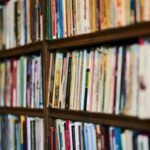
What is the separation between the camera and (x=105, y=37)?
1.31 m

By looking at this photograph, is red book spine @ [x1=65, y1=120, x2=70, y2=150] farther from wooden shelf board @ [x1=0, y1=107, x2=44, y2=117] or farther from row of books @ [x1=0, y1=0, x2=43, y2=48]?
row of books @ [x1=0, y1=0, x2=43, y2=48]

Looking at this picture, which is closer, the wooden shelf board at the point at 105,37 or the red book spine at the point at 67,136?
the wooden shelf board at the point at 105,37

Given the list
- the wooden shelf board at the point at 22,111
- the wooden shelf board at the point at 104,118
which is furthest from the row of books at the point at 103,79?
the wooden shelf board at the point at 22,111

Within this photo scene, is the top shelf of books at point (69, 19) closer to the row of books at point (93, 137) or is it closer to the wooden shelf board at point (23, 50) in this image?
the wooden shelf board at point (23, 50)

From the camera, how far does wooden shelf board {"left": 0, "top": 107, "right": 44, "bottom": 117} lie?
171cm

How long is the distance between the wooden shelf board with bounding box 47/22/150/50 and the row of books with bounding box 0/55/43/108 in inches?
8.0

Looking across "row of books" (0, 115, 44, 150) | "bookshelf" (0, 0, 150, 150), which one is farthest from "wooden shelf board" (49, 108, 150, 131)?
"row of books" (0, 115, 44, 150)

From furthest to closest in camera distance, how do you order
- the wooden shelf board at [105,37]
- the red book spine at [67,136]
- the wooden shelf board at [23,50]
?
the wooden shelf board at [23,50]
the red book spine at [67,136]
the wooden shelf board at [105,37]

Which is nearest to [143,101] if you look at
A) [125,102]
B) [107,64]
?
[125,102]

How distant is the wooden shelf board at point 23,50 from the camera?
5.54 ft

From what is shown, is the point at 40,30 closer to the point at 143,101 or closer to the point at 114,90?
the point at 114,90

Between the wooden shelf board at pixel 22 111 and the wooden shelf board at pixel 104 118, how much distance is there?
10 cm

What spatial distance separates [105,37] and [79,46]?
211 millimetres

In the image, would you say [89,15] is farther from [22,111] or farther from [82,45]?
[22,111]
